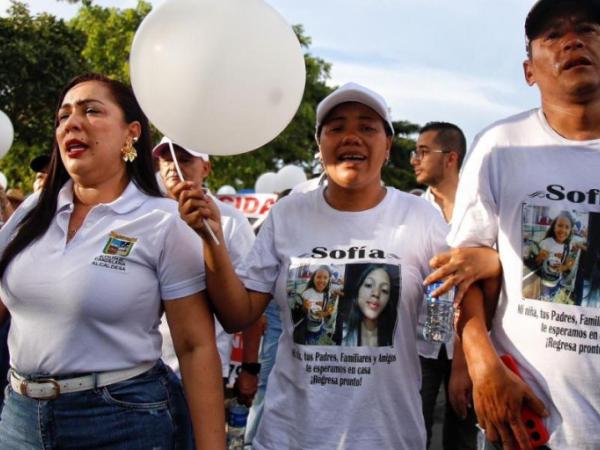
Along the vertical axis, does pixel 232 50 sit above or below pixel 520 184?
above

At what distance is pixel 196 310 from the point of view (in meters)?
2.47

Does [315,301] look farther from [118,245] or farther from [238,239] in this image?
[238,239]

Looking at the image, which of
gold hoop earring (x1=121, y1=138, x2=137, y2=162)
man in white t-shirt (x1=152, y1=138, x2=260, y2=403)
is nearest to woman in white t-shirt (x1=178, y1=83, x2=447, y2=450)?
gold hoop earring (x1=121, y1=138, x2=137, y2=162)

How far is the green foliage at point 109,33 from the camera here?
2559cm

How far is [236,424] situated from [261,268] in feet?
6.91

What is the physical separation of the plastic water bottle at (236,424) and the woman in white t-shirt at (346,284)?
180 cm

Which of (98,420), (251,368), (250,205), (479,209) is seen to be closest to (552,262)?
(479,209)

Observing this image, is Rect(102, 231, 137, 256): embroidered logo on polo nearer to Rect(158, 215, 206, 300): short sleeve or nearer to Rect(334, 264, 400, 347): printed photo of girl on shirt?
Rect(158, 215, 206, 300): short sleeve

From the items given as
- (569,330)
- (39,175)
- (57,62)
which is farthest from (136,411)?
(57,62)

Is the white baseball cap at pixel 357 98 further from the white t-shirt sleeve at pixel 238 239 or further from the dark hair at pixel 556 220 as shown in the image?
the white t-shirt sleeve at pixel 238 239

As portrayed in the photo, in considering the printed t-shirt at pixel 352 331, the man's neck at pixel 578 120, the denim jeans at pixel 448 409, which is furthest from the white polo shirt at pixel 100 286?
the denim jeans at pixel 448 409

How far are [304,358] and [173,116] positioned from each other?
3.15 ft

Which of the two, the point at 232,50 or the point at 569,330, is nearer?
the point at 569,330

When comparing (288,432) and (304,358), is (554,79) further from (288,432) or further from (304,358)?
(288,432)
